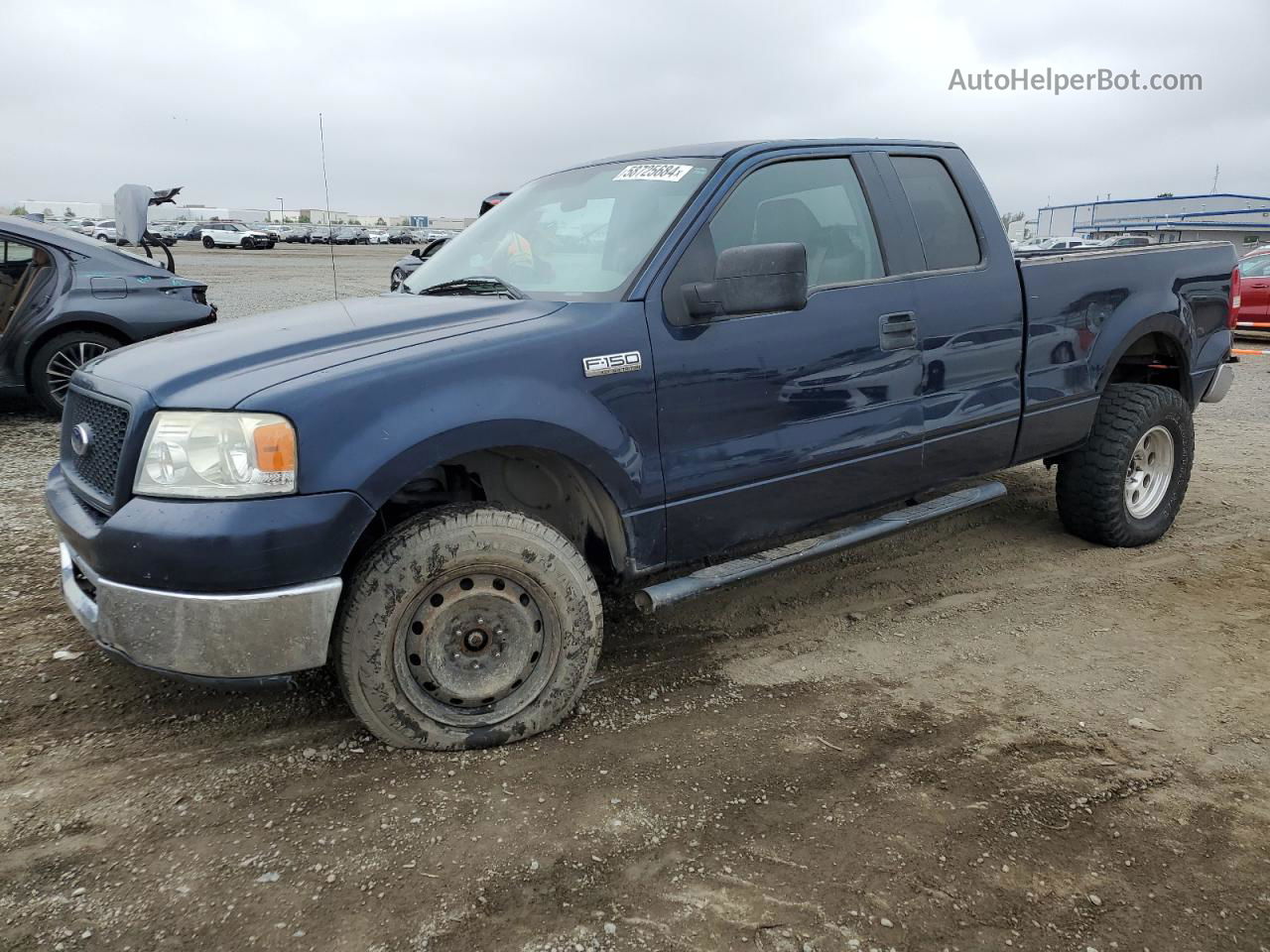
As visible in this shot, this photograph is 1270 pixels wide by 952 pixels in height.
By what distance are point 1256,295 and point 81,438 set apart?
15.5 m

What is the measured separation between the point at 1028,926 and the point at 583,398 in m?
1.83

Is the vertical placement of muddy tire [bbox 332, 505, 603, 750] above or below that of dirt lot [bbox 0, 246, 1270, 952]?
above

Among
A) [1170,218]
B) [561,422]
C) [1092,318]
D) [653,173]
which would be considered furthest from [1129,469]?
[1170,218]

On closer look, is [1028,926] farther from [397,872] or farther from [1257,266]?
[1257,266]

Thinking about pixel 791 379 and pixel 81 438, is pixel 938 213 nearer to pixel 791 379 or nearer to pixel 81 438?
pixel 791 379

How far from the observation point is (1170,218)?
53875 millimetres

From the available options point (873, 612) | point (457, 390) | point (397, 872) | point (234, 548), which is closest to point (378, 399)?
point (457, 390)

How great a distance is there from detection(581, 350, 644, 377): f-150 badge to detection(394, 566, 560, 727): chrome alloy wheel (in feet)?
2.21

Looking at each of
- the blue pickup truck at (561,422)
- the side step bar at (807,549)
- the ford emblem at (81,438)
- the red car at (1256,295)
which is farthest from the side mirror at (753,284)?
the red car at (1256,295)

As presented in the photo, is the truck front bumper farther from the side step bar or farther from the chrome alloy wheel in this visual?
the side step bar

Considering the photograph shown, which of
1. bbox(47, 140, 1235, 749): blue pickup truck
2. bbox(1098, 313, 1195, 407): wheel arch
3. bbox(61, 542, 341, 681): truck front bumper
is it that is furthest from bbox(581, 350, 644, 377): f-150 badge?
bbox(1098, 313, 1195, 407): wheel arch

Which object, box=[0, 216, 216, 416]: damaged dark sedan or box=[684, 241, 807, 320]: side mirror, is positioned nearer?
box=[684, 241, 807, 320]: side mirror

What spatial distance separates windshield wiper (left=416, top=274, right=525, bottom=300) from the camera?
11.3 ft

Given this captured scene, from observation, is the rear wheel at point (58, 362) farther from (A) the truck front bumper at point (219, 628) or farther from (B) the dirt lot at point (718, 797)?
(A) the truck front bumper at point (219, 628)
